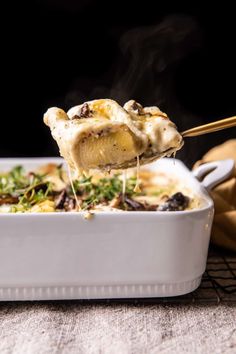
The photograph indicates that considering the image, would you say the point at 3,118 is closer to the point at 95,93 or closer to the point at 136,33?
the point at 95,93

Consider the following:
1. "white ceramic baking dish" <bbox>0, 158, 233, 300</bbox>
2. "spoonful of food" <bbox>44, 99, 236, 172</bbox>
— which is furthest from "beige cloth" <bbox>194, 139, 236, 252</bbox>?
"spoonful of food" <bbox>44, 99, 236, 172</bbox>

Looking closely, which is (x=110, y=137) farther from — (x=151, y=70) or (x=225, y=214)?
(x=151, y=70)

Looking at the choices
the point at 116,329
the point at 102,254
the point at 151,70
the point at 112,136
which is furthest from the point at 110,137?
the point at 151,70

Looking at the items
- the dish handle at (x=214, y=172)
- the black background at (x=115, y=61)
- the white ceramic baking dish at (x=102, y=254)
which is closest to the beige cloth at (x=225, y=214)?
the dish handle at (x=214, y=172)

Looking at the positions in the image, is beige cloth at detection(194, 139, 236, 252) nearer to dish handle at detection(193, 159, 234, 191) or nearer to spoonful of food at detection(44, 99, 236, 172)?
dish handle at detection(193, 159, 234, 191)

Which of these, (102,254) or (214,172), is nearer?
(102,254)

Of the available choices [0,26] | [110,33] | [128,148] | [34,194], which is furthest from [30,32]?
[128,148]

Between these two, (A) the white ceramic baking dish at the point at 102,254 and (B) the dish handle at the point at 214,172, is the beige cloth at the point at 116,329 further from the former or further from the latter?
(B) the dish handle at the point at 214,172

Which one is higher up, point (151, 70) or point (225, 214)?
point (151, 70)
